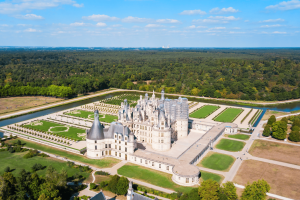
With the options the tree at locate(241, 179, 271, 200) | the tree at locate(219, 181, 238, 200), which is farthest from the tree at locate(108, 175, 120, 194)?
the tree at locate(241, 179, 271, 200)

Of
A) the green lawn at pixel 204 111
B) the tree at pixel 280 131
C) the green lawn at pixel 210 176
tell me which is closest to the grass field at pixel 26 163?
the green lawn at pixel 210 176

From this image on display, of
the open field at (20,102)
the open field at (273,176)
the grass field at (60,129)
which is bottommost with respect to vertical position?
the open field at (273,176)

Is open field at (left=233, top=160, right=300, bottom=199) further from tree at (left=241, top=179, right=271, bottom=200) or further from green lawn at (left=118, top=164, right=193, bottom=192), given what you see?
green lawn at (left=118, top=164, right=193, bottom=192)

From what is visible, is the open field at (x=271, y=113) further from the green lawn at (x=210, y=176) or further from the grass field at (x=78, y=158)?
the grass field at (x=78, y=158)

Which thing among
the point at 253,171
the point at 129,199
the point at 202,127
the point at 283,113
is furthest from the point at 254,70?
the point at 129,199

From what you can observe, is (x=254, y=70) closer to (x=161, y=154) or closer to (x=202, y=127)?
(x=202, y=127)

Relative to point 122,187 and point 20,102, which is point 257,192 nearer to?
point 122,187
